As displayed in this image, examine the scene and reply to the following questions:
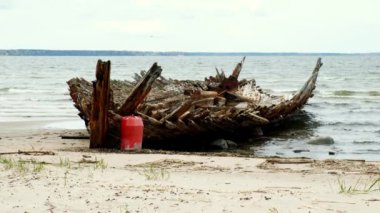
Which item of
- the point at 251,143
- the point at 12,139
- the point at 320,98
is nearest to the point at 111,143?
the point at 12,139

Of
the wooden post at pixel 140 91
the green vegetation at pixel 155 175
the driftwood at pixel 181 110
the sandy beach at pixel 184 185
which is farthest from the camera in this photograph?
the driftwood at pixel 181 110

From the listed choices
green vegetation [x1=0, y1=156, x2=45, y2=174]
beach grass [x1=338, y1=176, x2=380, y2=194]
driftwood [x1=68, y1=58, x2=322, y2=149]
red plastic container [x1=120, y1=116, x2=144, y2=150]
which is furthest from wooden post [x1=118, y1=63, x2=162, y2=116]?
beach grass [x1=338, y1=176, x2=380, y2=194]

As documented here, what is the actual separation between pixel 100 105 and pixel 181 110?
1.54 m

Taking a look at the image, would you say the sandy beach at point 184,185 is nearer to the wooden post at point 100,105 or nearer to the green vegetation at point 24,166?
the green vegetation at point 24,166

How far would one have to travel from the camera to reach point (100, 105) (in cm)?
898

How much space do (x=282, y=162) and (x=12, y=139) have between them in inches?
229

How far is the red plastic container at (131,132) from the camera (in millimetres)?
8828

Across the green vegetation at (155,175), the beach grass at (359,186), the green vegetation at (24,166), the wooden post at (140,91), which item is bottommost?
the green vegetation at (24,166)

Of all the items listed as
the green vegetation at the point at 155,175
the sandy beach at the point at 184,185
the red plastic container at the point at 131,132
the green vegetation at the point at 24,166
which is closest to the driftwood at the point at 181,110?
the red plastic container at the point at 131,132

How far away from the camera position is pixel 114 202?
452cm

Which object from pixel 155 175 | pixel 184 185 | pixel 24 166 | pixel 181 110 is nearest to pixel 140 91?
pixel 181 110

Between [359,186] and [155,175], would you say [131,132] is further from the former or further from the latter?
[359,186]

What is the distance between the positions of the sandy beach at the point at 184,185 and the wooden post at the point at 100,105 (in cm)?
114

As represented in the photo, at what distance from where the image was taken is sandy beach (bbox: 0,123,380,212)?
175 inches
